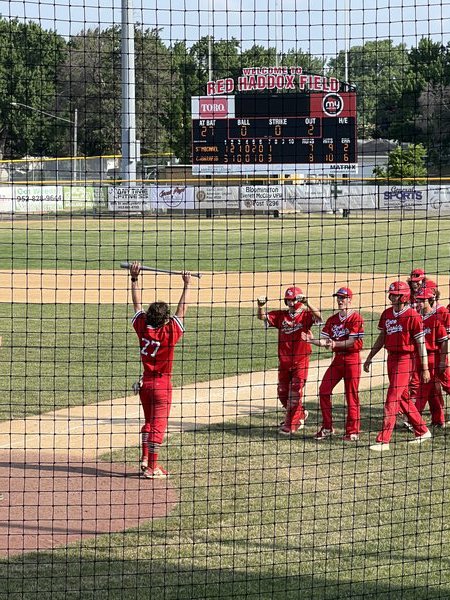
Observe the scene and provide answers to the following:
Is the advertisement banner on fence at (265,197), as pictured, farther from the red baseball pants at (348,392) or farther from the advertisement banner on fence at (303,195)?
the red baseball pants at (348,392)

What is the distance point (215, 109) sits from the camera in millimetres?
29609

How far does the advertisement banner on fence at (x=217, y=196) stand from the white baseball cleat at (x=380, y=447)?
→ 28929 millimetres

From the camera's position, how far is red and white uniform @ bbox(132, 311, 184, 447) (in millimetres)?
8961

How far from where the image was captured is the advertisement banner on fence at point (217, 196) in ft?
128

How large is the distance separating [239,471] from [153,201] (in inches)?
1152

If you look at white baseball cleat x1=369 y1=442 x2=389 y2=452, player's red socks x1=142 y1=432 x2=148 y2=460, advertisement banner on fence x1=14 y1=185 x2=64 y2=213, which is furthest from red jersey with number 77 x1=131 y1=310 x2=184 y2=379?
advertisement banner on fence x1=14 y1=185 x2=64 y2=213

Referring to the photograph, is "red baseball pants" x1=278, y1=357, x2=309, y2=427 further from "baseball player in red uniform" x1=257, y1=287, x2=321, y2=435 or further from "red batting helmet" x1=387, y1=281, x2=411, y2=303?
"red batting helmet" x1=387, y1=281, x2=411, y2=303

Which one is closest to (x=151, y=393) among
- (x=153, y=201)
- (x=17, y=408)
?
(x=17, y=408)

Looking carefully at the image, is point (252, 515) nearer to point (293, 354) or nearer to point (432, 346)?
point (293, 354)

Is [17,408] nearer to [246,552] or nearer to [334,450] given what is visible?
[334,450]

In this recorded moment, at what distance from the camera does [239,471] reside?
9.25 m

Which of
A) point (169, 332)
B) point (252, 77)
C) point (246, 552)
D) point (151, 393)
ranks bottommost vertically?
point (246, 552)

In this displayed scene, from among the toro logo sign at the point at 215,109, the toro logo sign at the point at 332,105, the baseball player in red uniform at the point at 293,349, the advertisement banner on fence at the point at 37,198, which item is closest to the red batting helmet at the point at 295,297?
the baseball player in red uniform at the point at 293,349

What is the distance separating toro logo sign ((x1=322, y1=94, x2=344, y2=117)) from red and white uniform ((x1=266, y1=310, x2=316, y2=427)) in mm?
18493
